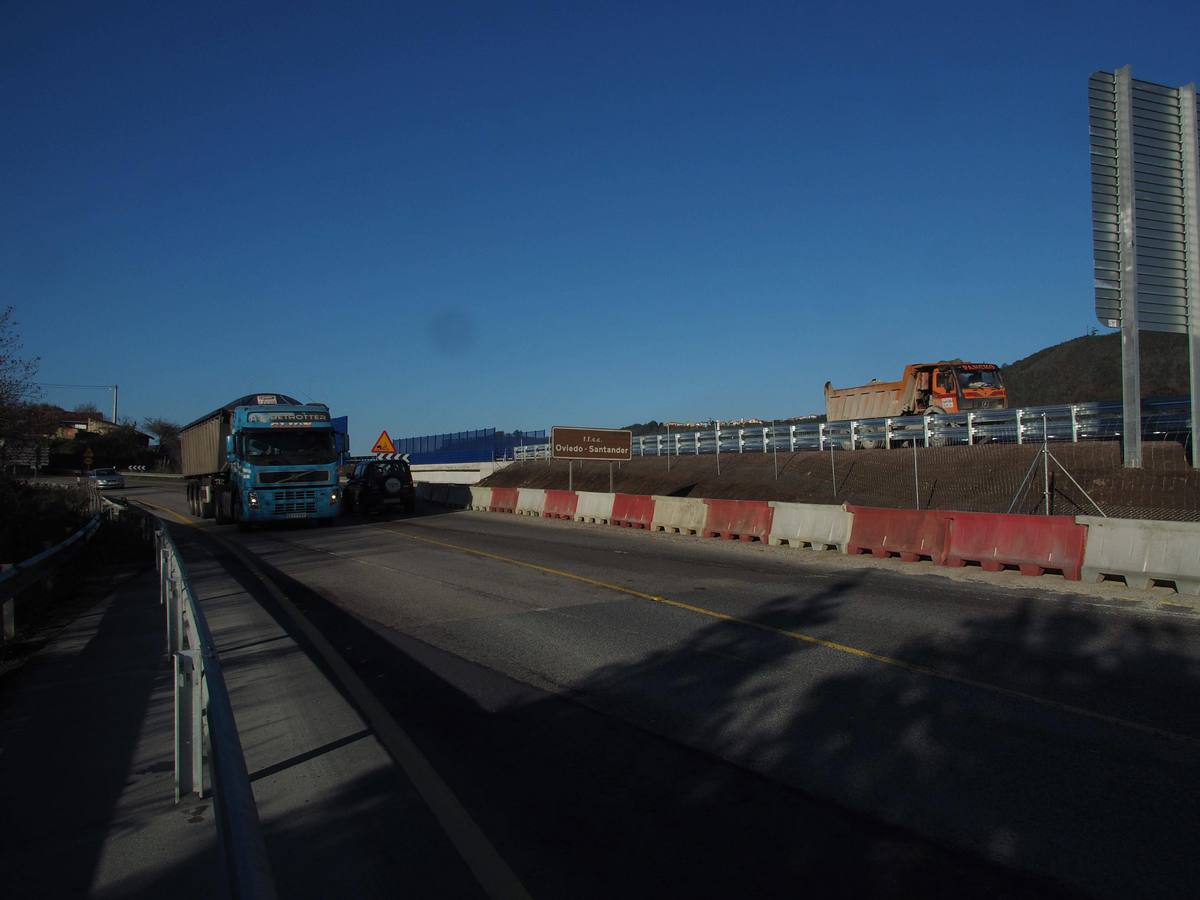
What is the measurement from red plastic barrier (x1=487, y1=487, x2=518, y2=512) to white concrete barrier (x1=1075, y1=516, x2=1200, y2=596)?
2381 cm

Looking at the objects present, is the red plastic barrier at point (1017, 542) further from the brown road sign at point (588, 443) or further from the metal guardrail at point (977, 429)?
the brown road sign at point (588, 443)

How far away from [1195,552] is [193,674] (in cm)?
1163

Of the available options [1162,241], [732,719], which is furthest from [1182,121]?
[732,719]

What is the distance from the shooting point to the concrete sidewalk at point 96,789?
4250mm

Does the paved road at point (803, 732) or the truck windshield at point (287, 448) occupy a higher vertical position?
the truck windshield at point (287, 448)

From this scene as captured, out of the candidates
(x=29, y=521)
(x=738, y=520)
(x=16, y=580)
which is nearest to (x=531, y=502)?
(x=738, y=520)

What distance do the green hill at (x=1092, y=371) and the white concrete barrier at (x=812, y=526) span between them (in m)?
37.4

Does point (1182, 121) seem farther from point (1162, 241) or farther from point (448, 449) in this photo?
point (448, 449)

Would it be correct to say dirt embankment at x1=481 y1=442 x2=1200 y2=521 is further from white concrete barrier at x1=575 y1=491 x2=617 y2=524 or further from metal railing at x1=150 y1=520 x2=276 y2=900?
metal railing at x1=150 y1=520 x2=276 y2=900

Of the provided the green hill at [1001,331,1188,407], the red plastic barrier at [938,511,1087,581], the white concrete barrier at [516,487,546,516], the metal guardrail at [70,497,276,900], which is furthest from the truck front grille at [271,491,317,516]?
the green hill at [1001,331,1188,407]

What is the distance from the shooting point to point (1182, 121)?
21656 millimetres

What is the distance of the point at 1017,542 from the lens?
1375 cm

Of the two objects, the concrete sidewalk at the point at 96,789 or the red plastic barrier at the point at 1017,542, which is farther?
the red plastic barrier at the point at 1017,542

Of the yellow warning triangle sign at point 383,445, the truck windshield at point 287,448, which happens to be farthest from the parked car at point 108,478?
the truck windshield at point 287,448
